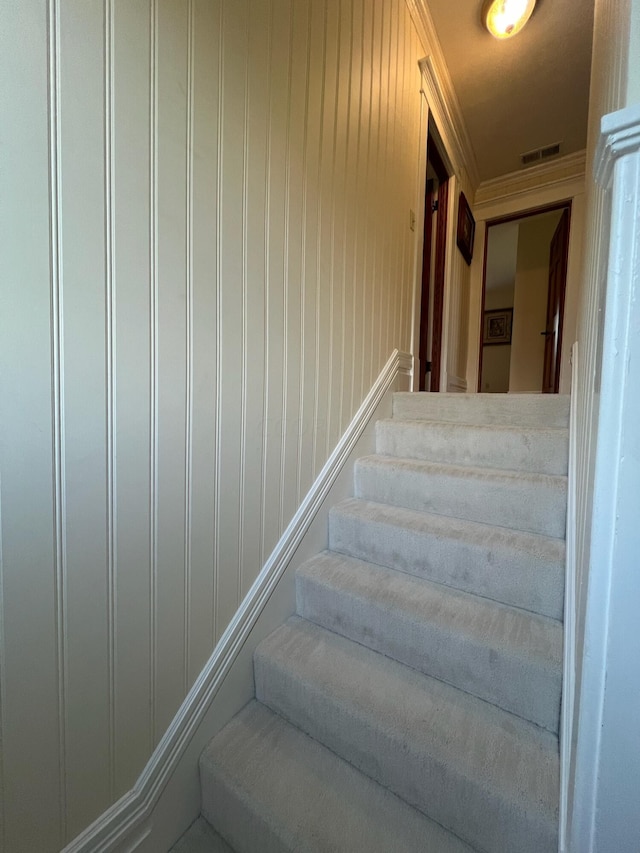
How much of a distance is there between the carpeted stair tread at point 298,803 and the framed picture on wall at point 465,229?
3.53 metres

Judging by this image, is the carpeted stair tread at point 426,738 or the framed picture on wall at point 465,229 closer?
the carpeted stair tread at point 426,738

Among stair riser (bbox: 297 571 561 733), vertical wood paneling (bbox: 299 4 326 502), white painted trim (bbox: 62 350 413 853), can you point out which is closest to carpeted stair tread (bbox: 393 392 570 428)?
white painted trim (bbox: 62 350 413 853)

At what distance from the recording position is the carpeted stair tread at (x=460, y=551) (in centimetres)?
101

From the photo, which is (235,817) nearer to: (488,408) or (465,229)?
(488,408)

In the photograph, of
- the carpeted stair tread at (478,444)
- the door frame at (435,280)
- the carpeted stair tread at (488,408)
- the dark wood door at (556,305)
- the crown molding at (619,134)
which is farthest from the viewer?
the dark wood door at (556,305)

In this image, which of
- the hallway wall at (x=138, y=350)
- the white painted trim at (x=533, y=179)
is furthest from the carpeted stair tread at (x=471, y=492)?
the white painted trim at (x=533, y=179)

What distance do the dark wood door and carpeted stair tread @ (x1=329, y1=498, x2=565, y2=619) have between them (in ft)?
9.09

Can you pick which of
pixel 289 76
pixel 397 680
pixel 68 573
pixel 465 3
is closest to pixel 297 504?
pixel 397 680

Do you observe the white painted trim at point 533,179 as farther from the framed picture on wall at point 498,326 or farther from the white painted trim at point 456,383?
the framed picture on wall at point 498,326

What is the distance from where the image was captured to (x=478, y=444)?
1481 millimetres

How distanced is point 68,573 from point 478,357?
4003mm

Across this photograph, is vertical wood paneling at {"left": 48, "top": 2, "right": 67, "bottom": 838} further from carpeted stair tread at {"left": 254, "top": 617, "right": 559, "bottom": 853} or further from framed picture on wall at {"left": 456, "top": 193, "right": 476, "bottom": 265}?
framed picture on wall at {"left": 456, "top": 193, "right": 476, "bottom": 265}

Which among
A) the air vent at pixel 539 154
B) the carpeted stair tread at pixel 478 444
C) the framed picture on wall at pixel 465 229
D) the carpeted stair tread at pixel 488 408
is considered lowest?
the carpeted stair tread at pixel 478 444

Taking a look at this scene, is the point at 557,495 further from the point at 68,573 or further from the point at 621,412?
the point at 68,573
